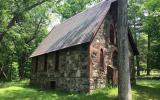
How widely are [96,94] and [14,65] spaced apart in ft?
119

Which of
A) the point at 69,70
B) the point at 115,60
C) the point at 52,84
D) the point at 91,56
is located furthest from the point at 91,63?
the point at 52,84

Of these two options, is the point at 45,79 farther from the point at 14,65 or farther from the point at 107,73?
the point at 14,65

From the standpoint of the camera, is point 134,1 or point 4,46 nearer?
point 4,46

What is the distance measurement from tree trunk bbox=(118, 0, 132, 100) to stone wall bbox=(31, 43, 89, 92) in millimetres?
5361

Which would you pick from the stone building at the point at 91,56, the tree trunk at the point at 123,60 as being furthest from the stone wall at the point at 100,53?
the tree trunk at the point at 123,60

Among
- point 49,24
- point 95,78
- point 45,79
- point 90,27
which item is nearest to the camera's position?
point 95,78

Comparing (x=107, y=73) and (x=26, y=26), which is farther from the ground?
(x=26, y=26)

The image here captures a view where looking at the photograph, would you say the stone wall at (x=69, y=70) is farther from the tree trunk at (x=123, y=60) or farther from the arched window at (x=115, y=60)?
the tree trunk at (x=123, y=60)

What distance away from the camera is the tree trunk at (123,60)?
15539 millimetres

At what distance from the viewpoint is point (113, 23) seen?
23719 mm

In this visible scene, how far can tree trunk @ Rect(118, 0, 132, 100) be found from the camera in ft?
51.0

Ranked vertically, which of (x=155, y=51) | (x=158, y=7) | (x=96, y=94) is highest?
(x=158, y=7)

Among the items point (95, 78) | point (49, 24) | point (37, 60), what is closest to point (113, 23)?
point (95, 78)

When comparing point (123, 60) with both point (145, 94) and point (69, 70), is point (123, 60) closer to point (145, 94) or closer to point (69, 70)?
point (145, 94)
